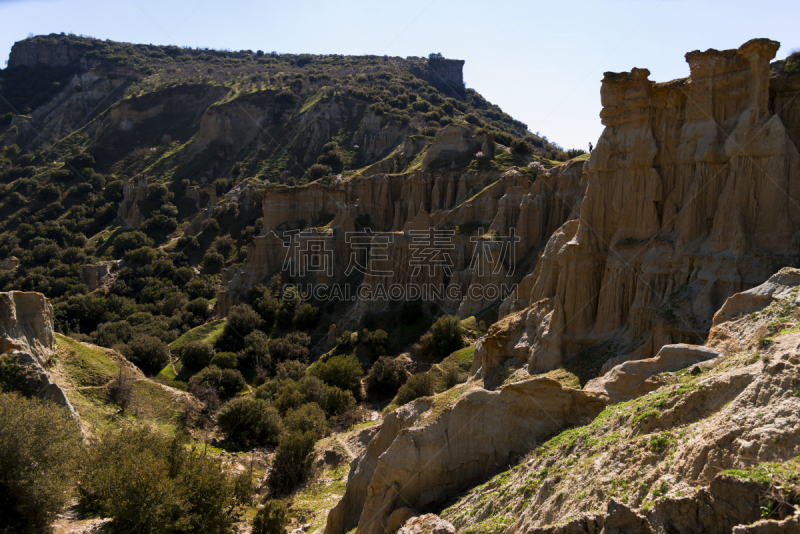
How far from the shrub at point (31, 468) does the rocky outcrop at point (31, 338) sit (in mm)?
4958

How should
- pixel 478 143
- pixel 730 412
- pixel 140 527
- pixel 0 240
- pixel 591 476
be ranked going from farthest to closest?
1. pixel 0 240
2. pixel 478 143
3. pixel 140 527
4. pixel 591 476
5. pixel 730 412

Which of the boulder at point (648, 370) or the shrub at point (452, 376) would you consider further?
the shrub at point (452, 376)

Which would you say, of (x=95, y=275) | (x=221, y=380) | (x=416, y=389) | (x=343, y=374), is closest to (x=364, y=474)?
(x=416, y=389)

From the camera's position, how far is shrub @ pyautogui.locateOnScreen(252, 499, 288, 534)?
18266 mm

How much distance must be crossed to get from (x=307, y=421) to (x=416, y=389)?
6471 millimetres

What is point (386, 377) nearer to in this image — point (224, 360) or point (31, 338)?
point (224, 360)

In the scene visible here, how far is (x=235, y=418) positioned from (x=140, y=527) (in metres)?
14.4

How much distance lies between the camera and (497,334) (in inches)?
922

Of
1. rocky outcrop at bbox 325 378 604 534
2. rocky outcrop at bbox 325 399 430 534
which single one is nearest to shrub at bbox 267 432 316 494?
rocky outcrop at bbox 325 399 430 534

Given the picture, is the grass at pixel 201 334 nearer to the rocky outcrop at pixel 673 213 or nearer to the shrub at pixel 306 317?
the shrub at pixel 306 317

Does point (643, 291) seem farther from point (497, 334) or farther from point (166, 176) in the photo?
point (166, 176)

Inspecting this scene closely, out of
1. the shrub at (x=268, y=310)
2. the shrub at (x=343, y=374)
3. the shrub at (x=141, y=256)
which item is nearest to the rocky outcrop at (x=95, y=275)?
the shrub at (x=141, y=256)

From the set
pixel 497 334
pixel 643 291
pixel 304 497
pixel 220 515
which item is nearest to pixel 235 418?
pixel 304 497

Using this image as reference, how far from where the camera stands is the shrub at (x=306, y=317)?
46.9m
